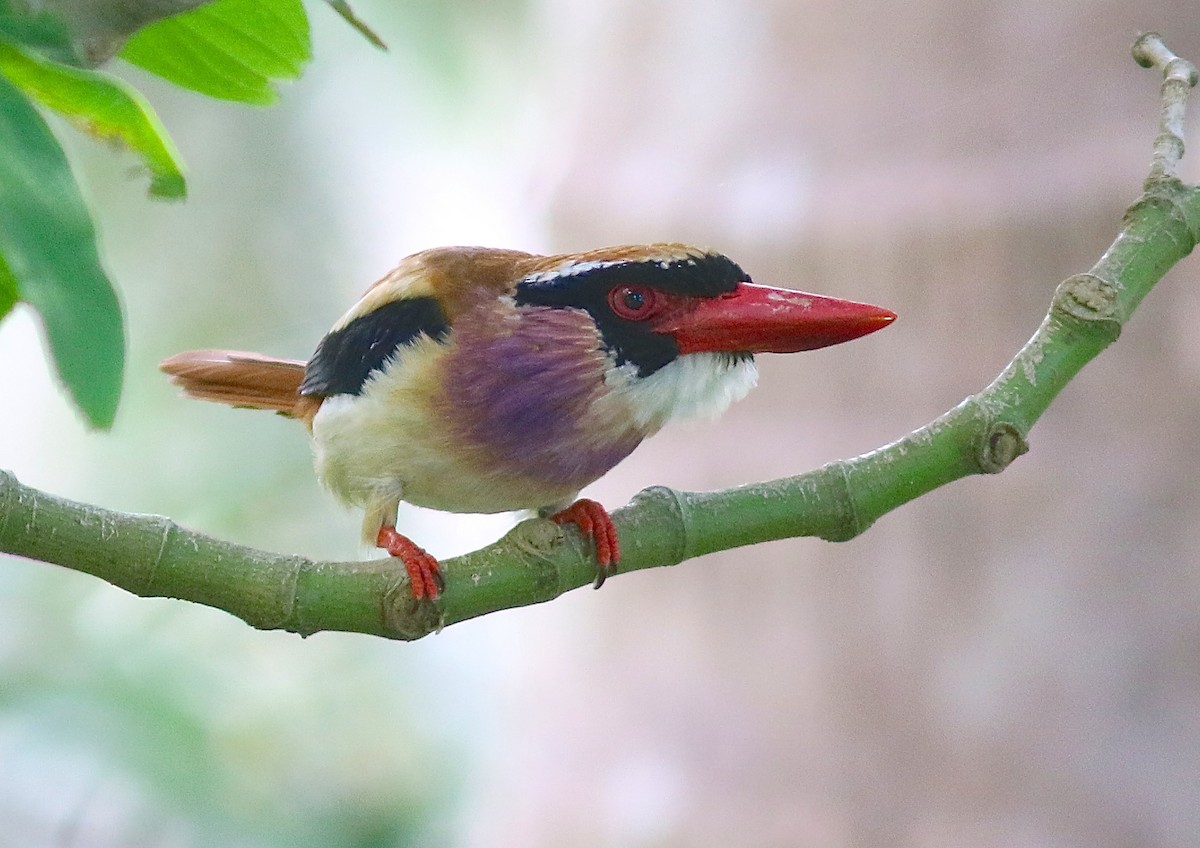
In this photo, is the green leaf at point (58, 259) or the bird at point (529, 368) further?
the bird at point (529, 368)

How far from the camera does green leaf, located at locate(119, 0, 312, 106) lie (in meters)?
0.61

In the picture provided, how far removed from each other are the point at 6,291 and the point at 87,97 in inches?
4.4

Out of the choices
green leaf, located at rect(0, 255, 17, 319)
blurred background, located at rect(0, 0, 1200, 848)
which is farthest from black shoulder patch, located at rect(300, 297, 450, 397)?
blurred background, located at rect(0, 0, 1200, 848)

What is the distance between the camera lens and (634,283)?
2.24 ft

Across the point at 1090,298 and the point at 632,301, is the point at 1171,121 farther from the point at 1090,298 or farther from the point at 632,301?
the point at 632,301

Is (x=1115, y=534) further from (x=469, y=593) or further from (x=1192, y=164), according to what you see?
(x=469, y=593)

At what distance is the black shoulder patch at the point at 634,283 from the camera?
0.66 meters

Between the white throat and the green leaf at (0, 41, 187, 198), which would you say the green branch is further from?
the green leaf at (0, 41, 187, 198)

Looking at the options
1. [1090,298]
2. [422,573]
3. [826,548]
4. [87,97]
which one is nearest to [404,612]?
[422,573]

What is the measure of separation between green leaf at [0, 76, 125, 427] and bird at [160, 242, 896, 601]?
0.78 ft

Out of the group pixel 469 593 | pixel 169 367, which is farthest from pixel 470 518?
pixel 469 593

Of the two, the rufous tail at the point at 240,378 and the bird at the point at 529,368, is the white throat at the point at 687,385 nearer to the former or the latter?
the bird at the point at 529,368

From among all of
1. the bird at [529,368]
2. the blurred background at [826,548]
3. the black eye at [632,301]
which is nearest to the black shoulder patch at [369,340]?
the bird at [529,368]

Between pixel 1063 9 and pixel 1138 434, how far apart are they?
562 mm
